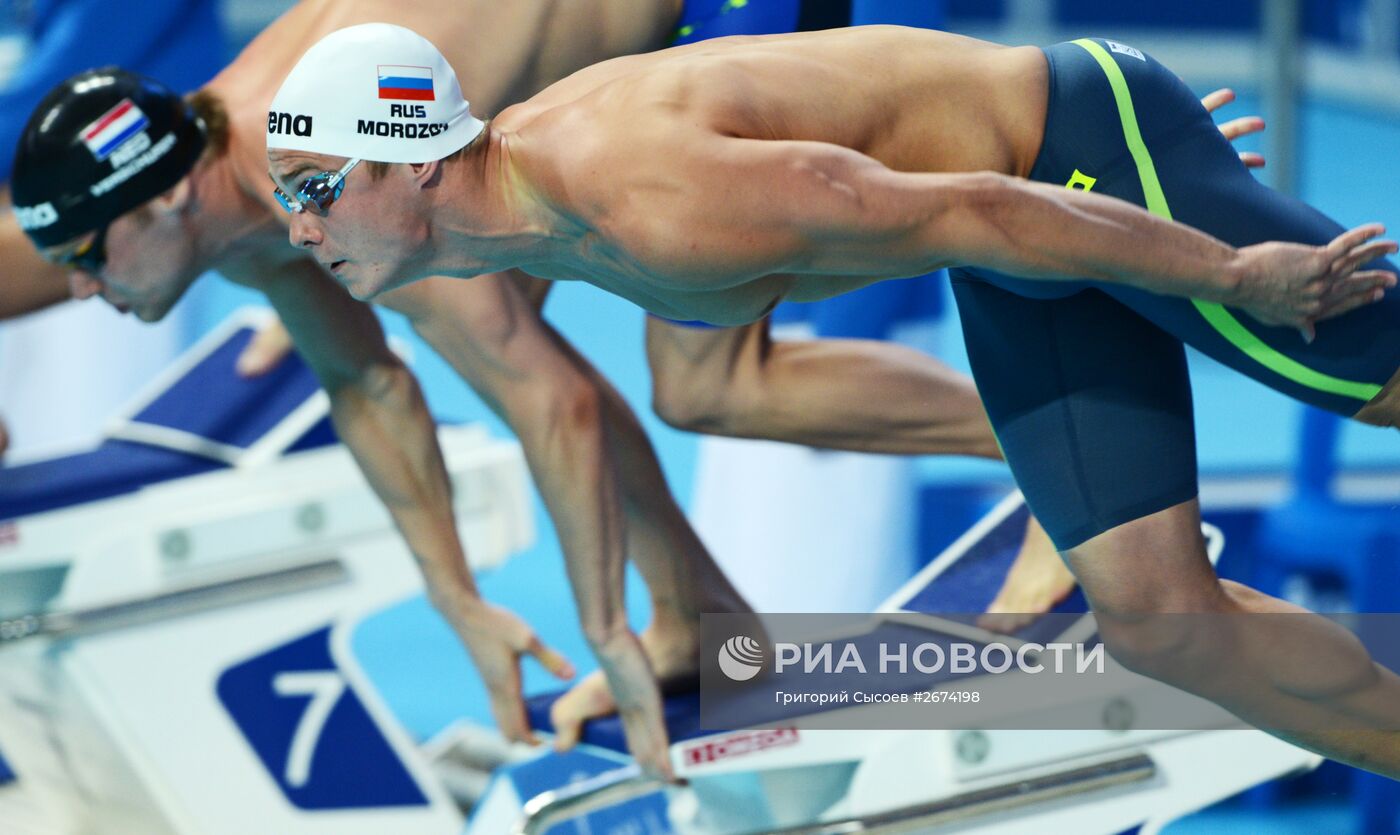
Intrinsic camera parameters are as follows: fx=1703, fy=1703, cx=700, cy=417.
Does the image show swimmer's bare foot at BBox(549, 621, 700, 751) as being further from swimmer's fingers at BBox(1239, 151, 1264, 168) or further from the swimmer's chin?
swimmer's fingers at BBox(1239, 151, 1264, 168)

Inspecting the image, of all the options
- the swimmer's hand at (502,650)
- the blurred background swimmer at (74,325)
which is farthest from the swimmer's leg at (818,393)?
the blurred background swimmer at (74,325)

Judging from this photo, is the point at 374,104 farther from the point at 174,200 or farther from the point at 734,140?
the point at 174,200

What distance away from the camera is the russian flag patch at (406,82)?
7.31ft

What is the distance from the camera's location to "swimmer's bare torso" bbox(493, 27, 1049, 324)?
2082 millimetres

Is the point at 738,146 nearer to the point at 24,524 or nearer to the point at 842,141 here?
the point at 842,141

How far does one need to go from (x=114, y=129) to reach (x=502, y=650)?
1238 mm

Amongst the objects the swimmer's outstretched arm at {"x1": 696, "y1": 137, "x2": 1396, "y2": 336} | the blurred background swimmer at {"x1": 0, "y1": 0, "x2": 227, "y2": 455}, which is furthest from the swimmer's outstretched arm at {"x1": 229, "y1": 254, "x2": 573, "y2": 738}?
the blurred background swimmer at {"x1": 0, "y1": 0, "x2": 227, "y2": 455}

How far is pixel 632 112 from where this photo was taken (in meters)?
2.14

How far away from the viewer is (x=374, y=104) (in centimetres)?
222

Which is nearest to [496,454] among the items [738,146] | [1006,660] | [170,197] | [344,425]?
[344,425]

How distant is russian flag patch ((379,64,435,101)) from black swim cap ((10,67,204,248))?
1.11 meters

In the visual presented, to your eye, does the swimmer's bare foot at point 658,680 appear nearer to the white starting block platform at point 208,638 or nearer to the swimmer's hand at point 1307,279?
the white starting block platform at point 208,638

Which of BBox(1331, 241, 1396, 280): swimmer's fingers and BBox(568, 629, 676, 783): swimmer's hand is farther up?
BBox(1331, 241, 1396, 280): swimmer's fingers

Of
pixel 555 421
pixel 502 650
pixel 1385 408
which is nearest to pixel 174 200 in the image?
pixel 555 421
